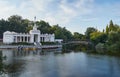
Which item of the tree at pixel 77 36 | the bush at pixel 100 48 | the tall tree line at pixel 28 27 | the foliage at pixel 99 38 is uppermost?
the tall tree line at pixel 28 27

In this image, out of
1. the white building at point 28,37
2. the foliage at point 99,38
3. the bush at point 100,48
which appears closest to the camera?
the bush at point 100,48

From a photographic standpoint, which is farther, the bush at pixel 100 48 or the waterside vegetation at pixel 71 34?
the waterside vegetation at pixel 71 34

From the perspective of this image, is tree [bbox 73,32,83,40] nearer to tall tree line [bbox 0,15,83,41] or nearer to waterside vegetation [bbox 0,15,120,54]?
waterside vegetation [bbox 0,15,120,54]

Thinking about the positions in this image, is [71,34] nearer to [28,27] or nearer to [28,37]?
[28,27]

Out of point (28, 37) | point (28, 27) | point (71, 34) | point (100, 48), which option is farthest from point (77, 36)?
point (100, 48)

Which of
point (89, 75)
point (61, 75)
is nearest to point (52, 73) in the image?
point (61, 75)

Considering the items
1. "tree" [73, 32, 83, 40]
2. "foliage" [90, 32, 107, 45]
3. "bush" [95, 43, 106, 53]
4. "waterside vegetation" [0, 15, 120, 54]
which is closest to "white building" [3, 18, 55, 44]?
"waterside vegetation" [0, 15, 120, 54]

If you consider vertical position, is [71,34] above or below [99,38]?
above

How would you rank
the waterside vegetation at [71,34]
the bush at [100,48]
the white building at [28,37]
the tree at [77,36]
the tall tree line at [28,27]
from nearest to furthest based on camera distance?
the bush at [100,48] → the waterside vegetation at [71,34] → the white building at [28,37] → the tall tree line at [28,27] → the tree at [77,36]

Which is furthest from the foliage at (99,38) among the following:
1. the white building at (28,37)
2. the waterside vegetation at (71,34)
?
the white building at (28,37)

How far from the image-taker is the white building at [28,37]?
74.9 m

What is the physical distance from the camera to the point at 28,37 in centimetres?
7756

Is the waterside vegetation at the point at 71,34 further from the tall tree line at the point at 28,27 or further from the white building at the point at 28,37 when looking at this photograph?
the white building at the point at 28,37

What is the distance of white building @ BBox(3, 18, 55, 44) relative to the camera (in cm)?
7488
